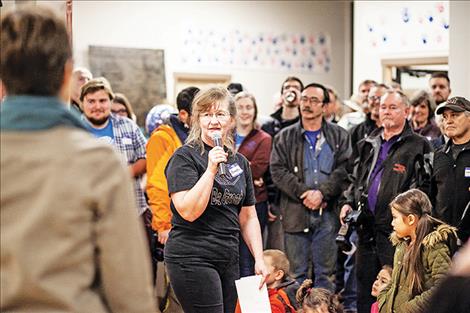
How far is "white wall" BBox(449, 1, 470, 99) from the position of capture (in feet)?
21.3

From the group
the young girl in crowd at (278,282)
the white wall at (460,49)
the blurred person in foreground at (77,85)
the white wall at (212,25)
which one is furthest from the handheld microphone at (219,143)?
the white wall at (212,25)

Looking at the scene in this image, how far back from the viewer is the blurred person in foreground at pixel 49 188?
1623 mm

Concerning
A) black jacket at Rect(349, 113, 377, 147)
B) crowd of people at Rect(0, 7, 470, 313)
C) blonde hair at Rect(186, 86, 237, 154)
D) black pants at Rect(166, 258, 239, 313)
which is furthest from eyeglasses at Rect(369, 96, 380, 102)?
black pants at Rect(166, 258, 239, 313)

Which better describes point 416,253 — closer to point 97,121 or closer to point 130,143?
point 130,143

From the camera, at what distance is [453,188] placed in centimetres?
466

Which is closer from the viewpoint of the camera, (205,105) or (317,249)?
(205,105)

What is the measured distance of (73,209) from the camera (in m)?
1.64

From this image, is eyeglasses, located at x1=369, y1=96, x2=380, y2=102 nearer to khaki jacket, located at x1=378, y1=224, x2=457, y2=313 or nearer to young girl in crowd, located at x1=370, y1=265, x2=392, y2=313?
young girl in crowd, located at x1=370, y1=265, x2=392, y2=313

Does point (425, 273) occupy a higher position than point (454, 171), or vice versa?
point (454, 171)

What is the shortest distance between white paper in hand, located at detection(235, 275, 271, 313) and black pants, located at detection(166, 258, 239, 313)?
0.28 feet

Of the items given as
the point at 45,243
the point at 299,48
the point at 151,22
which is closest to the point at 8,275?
the point at 45,243

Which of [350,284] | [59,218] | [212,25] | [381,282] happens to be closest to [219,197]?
[381,282]

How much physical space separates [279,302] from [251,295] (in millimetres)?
722

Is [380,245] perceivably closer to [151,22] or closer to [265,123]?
[265,123]
